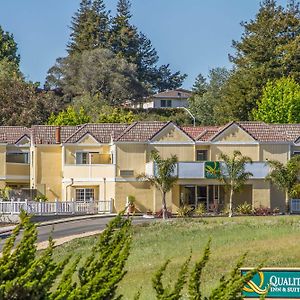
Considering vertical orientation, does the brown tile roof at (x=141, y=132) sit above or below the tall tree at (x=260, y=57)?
below

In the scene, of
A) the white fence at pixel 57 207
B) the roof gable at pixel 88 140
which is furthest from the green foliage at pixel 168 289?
Answer: the roof gable at pixel 88 140

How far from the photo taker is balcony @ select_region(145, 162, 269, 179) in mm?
70062

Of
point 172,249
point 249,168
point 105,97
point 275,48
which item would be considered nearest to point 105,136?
point 249,168

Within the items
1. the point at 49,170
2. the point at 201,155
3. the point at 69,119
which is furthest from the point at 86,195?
the point at 69,119

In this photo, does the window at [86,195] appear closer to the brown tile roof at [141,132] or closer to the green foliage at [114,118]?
the brown tile roof at [141,132]

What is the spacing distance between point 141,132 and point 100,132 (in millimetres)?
4089

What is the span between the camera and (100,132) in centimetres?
7612

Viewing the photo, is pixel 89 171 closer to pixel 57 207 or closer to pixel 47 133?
pixel 57 207

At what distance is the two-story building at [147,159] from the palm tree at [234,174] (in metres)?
1.14

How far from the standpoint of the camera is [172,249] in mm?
44312

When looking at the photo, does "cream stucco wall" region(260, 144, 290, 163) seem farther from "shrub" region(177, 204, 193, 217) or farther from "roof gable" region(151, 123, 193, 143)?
"shrub" region(177, 204, 193, 217)

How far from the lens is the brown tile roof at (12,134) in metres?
79.0

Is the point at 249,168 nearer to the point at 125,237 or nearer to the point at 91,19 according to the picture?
the point at 125,237

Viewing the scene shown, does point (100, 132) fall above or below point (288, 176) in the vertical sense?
above
